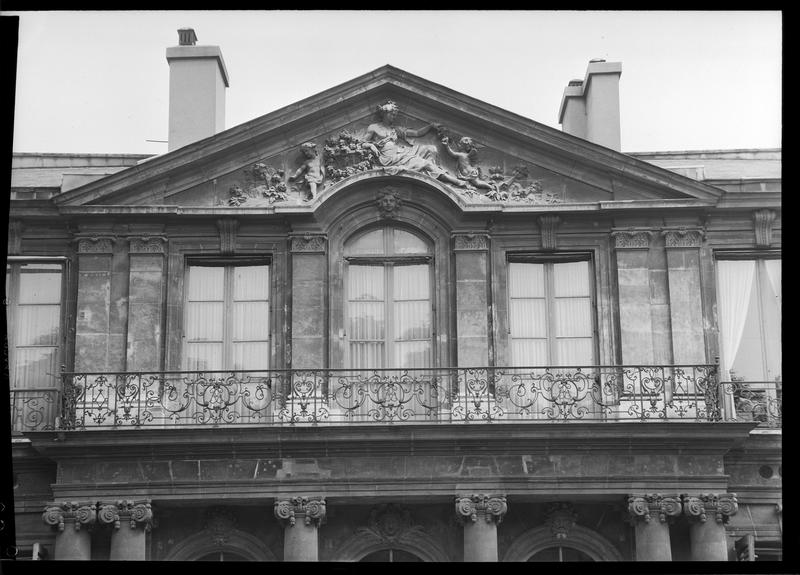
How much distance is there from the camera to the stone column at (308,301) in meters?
22.6

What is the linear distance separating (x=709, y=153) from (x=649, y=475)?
5.42m

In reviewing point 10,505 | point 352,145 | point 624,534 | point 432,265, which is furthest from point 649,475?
point 10,505

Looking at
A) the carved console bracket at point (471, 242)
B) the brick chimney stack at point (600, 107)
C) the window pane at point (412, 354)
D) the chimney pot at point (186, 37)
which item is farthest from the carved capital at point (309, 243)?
the brick chimney stack at point (600, 107)

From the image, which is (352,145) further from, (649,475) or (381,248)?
(649,475)

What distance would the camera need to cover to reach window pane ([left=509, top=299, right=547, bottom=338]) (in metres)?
23.0

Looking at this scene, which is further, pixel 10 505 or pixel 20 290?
pixel 20 290

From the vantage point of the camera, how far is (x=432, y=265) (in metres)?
23.2

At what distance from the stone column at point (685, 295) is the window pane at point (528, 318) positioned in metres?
1.64

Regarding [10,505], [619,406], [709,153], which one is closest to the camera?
[10,505]

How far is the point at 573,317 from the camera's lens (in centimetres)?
2305

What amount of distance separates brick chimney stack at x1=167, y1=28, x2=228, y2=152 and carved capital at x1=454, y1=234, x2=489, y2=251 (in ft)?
13.0

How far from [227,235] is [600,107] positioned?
5.89 meters

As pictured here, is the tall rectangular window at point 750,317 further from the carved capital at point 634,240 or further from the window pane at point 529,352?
the window pane at point 529,352

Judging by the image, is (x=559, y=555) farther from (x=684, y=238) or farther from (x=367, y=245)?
(x=367, y=245)
